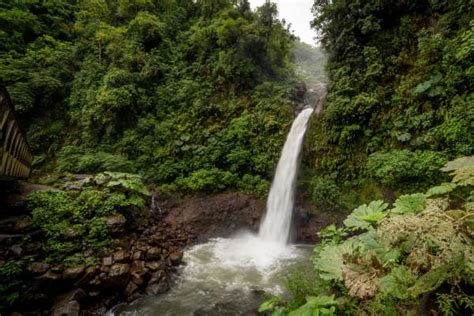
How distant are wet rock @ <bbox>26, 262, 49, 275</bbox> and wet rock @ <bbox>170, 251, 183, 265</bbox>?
293 centimetres

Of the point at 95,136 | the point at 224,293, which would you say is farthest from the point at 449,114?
the point at 95,136

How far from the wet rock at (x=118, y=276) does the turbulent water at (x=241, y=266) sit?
0.49 metres

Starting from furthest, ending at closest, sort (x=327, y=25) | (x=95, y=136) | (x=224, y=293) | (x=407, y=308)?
(x=95, y=136) → (x=327, y=25) → (x=224, y=293) → (x=407, y=308)

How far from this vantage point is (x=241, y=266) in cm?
725

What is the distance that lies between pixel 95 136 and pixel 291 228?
11.3 metres

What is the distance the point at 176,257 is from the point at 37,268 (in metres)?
3.21

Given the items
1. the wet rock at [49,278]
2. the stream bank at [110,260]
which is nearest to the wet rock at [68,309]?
the stream bank at [110,260]

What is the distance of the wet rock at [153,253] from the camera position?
267 inches

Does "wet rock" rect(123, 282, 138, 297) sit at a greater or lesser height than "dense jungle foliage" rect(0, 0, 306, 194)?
lesser

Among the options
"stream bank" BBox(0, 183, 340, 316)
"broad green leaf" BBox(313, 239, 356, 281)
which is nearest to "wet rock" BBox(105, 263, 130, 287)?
"stream bank" BBox(0, 183, 340, 316)

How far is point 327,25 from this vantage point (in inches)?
420

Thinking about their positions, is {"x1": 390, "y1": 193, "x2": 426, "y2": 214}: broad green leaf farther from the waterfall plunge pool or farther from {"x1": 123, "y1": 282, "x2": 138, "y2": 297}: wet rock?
{"x1": 123, "y1": 282, "x2": 138, "y2": 297}: wet rock

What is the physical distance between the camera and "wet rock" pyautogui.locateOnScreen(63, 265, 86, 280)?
545 cm

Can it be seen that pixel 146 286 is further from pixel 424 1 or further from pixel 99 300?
pixel 424 1
